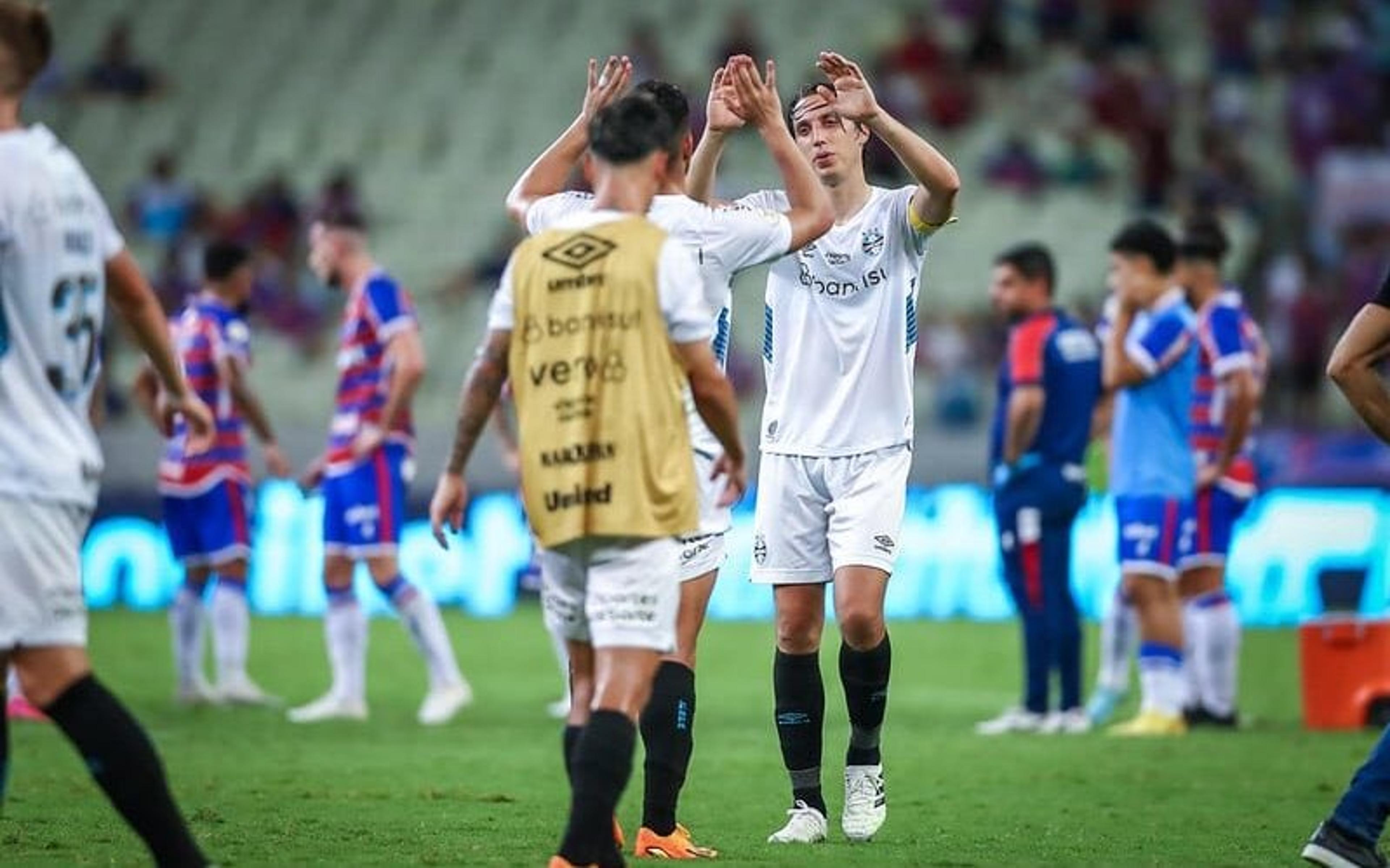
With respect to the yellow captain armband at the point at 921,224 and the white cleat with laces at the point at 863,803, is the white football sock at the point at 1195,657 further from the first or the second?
the yellow captain armband at the point at 921,224

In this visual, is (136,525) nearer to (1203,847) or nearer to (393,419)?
(393,419)

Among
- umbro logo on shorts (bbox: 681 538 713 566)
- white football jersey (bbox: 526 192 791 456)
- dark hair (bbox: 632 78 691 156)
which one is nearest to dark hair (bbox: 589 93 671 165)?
dark hair (bbox: 632 78 691 156)

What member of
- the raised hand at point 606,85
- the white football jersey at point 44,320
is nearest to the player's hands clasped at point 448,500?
the white football jersey at point 44,320

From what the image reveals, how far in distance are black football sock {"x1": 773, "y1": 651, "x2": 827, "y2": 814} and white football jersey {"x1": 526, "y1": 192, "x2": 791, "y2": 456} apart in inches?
50.5

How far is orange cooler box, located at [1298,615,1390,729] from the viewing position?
12.9 m

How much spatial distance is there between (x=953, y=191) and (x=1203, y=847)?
247 cm

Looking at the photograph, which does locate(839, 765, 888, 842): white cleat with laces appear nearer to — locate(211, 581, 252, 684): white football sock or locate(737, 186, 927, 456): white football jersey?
locate(737, 186, 927, 456): white football jersey

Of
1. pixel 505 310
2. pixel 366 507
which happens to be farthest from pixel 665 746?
pixel 366 507

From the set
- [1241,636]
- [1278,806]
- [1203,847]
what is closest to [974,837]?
[1203,847]

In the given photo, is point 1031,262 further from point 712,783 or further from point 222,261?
point 222,261

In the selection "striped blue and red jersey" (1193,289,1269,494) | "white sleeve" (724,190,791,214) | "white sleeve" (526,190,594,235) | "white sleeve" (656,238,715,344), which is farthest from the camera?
"striped blue and red jersey" (1193,289,1269,494)

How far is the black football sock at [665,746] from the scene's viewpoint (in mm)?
7676

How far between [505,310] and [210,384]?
7.66 m

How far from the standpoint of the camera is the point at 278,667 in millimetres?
16297
